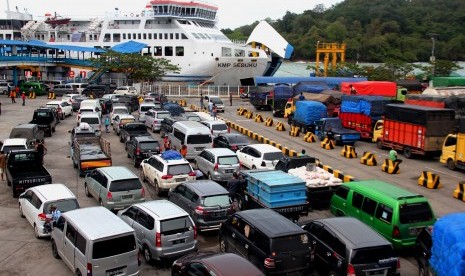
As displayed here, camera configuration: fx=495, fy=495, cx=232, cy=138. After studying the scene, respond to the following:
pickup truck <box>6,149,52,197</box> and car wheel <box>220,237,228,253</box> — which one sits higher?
pickup truck <box>6,149,52,197</box>

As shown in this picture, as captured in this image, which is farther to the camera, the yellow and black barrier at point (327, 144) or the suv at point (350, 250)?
the yellow and black barrier at point (327, 144)

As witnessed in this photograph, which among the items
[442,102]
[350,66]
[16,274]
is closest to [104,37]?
[350,66]

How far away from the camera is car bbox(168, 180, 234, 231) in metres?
14.3

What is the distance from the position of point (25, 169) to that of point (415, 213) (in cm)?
1417

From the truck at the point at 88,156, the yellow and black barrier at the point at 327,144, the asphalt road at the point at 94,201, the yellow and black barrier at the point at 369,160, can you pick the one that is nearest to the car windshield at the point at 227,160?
the asphalt road at the point at 94,201

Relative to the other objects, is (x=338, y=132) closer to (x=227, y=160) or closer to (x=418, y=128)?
(x=418, y=128)

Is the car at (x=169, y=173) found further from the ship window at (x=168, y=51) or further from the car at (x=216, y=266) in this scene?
the ship window at (x=168, y=51)

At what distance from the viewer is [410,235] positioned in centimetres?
1279

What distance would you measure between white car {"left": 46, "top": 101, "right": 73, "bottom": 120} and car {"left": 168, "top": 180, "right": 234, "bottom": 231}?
25341mm

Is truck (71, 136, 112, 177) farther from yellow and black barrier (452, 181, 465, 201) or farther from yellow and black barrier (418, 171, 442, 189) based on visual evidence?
yellow and black barrier (452, 181, 465, 201)

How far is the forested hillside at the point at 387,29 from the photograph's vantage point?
103 metres

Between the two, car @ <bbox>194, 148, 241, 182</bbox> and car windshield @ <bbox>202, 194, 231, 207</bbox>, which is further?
car @ <bbox>194, 148, 241, 182</bbox>

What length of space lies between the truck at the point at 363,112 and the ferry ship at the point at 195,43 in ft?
97.9

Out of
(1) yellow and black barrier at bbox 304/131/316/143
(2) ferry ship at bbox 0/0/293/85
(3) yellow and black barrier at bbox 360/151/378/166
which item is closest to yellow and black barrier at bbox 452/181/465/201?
(3) yellow and black barrier at bbox 360/151/378/166
